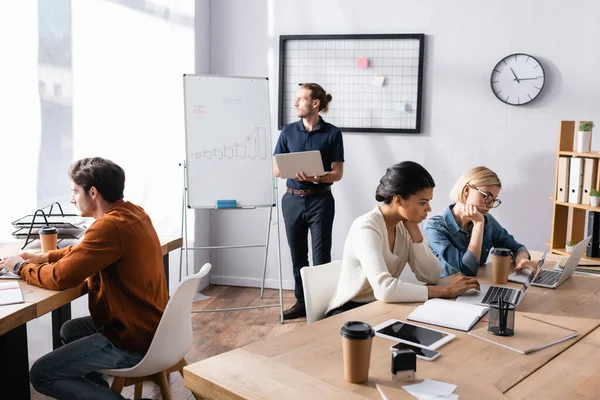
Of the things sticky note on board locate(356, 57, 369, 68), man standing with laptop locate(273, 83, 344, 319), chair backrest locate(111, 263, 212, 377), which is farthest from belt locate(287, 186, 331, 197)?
chair backrest locate(111, 263, 212, 377)

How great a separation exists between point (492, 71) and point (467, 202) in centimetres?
178

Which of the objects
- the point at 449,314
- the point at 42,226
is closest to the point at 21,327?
the point at 42,226

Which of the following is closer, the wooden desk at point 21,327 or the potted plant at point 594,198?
the wooden desk at point 21,327

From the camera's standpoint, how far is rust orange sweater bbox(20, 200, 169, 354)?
7.72ft

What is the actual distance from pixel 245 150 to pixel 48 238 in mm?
1835

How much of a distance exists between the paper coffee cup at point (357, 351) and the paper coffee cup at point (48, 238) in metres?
1.71

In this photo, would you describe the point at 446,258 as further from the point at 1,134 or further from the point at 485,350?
the point at 1,134

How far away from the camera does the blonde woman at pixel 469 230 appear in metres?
2.85

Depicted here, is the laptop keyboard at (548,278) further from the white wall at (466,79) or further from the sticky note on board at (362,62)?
the sticky note on board at (362,62)

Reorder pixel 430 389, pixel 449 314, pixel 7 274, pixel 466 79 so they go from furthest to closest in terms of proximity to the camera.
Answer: pixel 466 79
pixel 7 274
pixel 449 314
pixel 430 389

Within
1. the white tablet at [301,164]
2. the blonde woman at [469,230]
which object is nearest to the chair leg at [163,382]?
the blonde woman at [469,230]

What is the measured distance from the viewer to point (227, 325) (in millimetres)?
4176

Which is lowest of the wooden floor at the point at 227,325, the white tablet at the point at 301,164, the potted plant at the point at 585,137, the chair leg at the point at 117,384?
the wooden floor at the point at 227,325

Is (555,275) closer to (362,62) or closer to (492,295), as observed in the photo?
(492,295)
